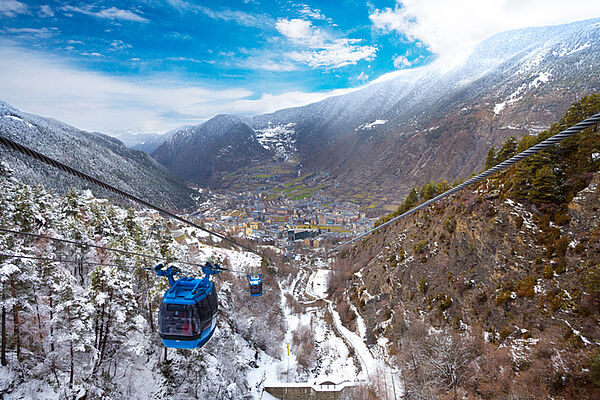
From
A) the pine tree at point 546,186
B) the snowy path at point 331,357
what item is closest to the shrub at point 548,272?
the pine tree at point 546,186

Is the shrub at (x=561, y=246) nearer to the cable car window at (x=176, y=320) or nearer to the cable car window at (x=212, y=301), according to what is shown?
the cable car window at (x=212, y=301)

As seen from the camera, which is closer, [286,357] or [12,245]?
[12,245]

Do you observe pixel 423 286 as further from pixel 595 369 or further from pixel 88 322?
pixel 88 322

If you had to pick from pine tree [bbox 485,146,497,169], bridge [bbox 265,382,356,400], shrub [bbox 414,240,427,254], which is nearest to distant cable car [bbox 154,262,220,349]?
bridge [bbox 265,382,356,400]

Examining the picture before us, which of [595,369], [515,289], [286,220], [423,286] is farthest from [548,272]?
[286,220]

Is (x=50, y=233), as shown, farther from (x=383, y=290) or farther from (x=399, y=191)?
(x=399, y=191)

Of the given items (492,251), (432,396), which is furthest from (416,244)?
(432,396)

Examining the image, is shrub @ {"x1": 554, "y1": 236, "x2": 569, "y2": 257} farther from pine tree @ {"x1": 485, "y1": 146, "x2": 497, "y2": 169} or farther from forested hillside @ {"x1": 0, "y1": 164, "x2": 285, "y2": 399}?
forested hillside @ {"x1": 0, "y1": 164, "x2": 285, "y2": 399}
